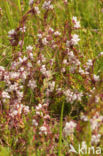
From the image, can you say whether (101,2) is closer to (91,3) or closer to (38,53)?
(38,53)

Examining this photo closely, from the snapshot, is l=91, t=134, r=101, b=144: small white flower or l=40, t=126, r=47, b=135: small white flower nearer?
l=91, t=134, r=101, b=144: small white flower

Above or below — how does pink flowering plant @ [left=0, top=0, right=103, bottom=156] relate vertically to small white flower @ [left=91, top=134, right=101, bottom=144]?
above

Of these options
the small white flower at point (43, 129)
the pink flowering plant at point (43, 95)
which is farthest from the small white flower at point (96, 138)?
the small white flower at point (43, 129)

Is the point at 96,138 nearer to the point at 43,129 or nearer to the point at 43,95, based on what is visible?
the point at 43,129

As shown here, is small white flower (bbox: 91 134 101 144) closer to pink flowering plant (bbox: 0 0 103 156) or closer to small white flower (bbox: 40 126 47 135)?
pink flowering plant (bbox: 0 0 103 156)

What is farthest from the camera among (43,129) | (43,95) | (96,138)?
(43,95)

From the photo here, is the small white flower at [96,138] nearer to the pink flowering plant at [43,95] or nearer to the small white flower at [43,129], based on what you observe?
the pink flowering plant at [43,95]

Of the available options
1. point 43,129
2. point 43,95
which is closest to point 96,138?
point 43,129

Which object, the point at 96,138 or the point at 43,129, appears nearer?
the point at 96,138

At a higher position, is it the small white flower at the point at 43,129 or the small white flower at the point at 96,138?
the small white flower at the point at 43,129

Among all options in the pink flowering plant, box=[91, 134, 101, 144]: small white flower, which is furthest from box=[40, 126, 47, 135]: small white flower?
box=[91, 134, 101, 144]: small white flower

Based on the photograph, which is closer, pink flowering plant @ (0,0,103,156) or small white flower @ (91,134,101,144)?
small white flower @ (91,134,101,144)

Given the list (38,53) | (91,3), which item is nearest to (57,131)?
(38,53)

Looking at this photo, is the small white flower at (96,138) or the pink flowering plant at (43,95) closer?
the small white flower at (96,138)
